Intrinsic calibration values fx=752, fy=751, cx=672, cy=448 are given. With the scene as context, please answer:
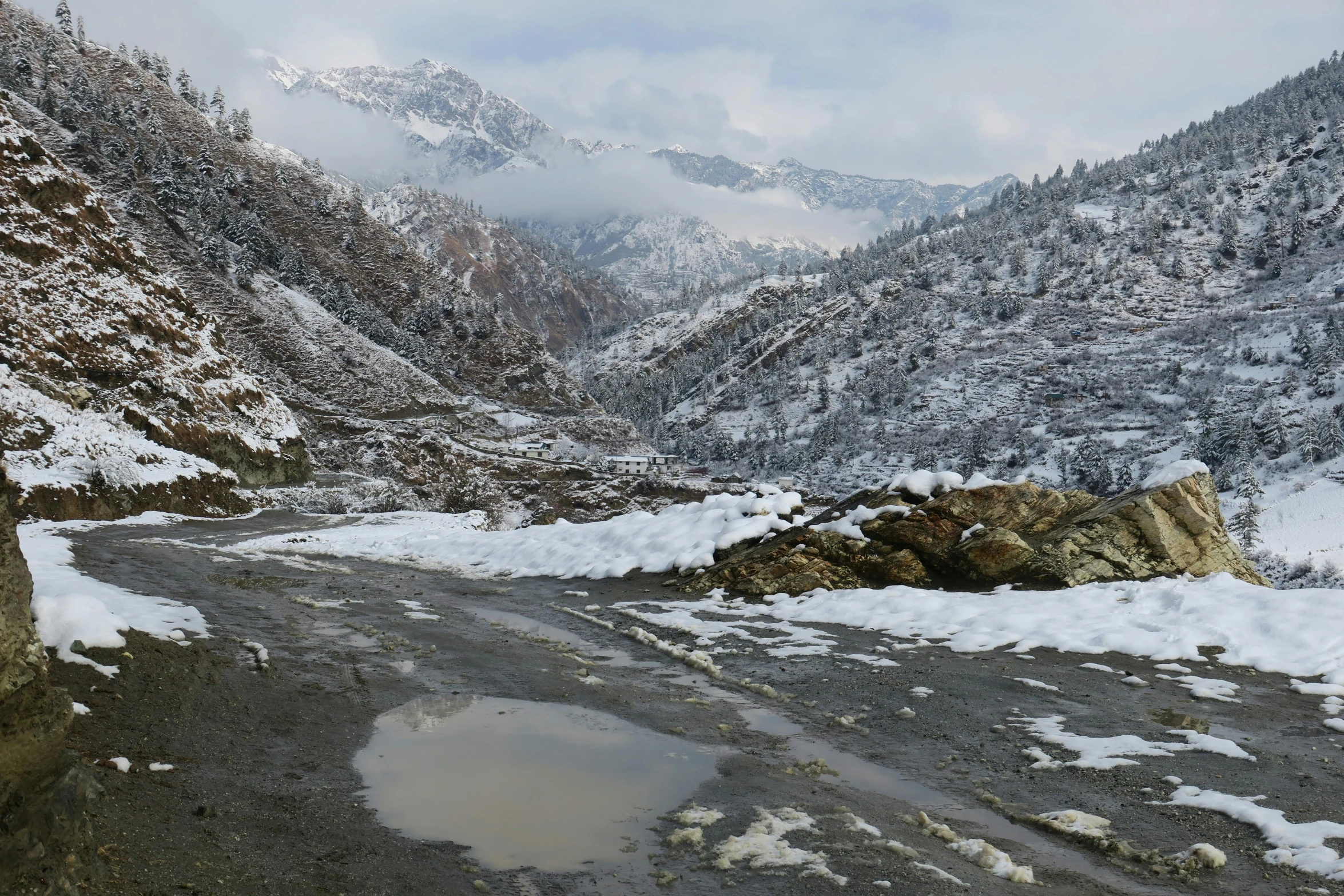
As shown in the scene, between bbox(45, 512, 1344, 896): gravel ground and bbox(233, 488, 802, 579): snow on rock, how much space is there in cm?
659

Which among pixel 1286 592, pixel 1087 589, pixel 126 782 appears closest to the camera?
pixel 126 782

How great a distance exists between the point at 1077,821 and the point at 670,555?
15.8m

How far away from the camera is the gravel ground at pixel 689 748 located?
241 inches

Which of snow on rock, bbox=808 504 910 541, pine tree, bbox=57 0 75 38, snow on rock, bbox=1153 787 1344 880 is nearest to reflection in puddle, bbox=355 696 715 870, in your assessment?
snow on rock, bbox=1153 787 1344 880

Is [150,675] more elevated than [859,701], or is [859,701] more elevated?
[150,675]

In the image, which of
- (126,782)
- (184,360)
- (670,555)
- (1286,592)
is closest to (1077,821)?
(126,782)

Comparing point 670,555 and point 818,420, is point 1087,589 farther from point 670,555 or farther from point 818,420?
point 818,420

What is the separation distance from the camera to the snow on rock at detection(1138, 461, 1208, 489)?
61.0 ft

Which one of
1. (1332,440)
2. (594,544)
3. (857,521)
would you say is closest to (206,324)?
(594,544)

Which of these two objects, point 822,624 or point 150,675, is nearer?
point 150,675

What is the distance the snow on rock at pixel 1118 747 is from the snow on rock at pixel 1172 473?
1077cm

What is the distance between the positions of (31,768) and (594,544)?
784 inches

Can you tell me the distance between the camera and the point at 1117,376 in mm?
164500

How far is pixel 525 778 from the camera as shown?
834cm
